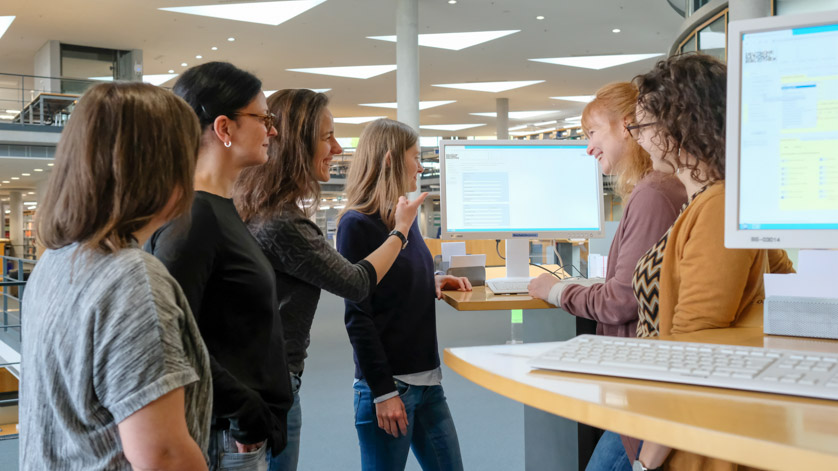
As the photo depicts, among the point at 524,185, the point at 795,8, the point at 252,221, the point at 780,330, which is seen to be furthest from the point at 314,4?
the point at 780,330

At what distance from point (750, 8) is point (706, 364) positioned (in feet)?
20.1

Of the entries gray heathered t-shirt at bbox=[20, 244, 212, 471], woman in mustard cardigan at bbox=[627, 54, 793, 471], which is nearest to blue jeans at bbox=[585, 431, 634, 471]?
woman in mustard cardigan at bbox=[627, 54, 793, 471]

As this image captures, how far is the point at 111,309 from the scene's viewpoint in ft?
2.60

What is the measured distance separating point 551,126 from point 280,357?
84.7ft

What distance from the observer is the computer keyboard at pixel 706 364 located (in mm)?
746

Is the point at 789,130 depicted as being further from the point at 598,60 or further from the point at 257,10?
the point at 598,60

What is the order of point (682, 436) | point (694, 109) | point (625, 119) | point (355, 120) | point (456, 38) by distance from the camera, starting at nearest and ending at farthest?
point (682, 436) < point (694, 109) < point (625, 119) < point (456, 38) < point (355, 120)

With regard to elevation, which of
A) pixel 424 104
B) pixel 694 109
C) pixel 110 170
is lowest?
pixel 110 170

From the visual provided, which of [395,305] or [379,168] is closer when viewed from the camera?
[395,305]

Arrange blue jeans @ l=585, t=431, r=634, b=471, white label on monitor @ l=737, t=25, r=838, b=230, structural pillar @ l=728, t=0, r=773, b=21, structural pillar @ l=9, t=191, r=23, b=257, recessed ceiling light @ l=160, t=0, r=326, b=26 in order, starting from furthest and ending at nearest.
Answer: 1. structural pillar @ l=9, t=191, r=23, b=257
2. recessed ceiling light @ l=160, t=0, r=326, b=26
3. structural pillar @ l=728, t=0, r=773, b=21
4. blue jeans @ l=585, t=431, r=634, b=471
5. white label on monitor @ l=737, t=25, r=838, b=230

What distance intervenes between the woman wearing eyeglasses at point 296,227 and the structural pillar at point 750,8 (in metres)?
5.50

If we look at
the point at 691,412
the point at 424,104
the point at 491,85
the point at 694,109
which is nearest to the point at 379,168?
the point at 694,109

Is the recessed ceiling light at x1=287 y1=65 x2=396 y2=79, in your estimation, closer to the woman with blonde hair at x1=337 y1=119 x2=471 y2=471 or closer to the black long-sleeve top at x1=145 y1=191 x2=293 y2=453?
the woman with blonde hair at x1=337 y1=119 x2=471 y2=471

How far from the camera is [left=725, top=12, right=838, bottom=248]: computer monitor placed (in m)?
1.03
